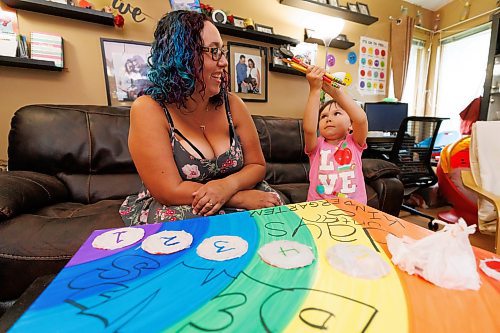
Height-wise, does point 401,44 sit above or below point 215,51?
above

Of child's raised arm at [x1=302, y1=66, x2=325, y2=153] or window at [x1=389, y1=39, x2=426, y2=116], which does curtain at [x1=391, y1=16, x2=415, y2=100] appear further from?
child's raised arm at [x1=302, y1=66, x2=325, y2=153]

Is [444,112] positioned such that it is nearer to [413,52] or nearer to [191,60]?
[413,52]

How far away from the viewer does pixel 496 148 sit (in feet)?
4.40

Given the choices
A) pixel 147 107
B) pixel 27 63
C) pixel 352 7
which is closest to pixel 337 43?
pixel 352 7

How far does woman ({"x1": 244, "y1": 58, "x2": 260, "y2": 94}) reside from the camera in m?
2.37

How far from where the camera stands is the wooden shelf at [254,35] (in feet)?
7.00

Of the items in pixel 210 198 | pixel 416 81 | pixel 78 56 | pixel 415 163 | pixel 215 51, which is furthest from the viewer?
pixel 416 81

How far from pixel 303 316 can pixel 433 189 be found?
3.04 m

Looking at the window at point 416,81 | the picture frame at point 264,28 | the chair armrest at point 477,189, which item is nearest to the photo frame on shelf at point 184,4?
the picture frame at point 264,28

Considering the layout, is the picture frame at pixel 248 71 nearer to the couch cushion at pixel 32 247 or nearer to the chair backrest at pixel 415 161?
the chair backrest at pixel 415 161

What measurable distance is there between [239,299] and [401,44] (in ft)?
12.5

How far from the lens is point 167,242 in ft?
1.55

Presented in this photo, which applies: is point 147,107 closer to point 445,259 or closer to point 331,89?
point 331,89

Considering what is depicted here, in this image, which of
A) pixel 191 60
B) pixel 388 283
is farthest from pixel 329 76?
pixel 388 283
